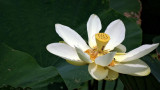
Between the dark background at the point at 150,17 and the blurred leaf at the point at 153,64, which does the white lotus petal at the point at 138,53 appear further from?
the dark background at the point at 150,17

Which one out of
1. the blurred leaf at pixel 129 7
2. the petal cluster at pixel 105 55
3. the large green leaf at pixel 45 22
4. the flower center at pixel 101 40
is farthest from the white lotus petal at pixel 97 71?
the blurred leaf at pixel 129 7

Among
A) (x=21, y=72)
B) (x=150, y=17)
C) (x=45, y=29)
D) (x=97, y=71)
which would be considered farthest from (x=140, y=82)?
(x=150, y=17)

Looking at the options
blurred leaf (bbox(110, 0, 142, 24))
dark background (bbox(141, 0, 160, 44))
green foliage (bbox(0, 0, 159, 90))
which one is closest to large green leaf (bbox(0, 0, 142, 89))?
green foliage (bbox(0, 0, 159, 90))

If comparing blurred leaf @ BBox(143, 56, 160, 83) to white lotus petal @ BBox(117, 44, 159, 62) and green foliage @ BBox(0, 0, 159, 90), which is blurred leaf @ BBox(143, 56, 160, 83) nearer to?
white lotus petal @ BBox(117, 44, 159, 62)

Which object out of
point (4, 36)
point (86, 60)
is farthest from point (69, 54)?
point (4, 36)

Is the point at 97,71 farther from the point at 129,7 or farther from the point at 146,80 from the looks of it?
the point at 129,7

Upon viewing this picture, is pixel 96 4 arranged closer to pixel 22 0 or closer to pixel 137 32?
pixel 137 32
